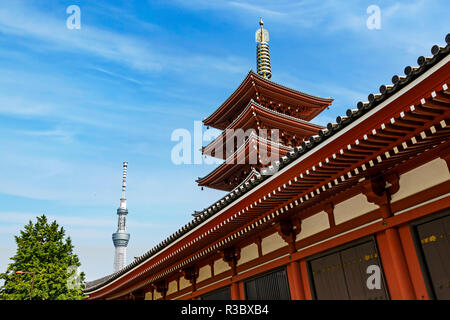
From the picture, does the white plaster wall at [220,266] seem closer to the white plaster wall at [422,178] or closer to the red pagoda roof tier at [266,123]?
the white plaster wall at [422,178]

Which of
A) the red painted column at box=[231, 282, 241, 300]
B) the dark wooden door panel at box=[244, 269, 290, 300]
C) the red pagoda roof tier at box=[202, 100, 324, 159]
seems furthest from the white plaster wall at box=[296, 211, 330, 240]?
the red pagoda roof tier at box=[202, 100, 324, 159]

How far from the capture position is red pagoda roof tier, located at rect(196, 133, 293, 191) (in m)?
17.5

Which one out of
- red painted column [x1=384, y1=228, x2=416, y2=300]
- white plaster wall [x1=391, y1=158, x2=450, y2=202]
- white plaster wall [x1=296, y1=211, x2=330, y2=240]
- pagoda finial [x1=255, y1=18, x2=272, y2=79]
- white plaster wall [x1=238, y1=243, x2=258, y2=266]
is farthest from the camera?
pagoda finial [x1=255, y1=18, x2=272, y2=79]

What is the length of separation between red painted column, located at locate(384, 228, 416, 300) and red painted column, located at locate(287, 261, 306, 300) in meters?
2.44

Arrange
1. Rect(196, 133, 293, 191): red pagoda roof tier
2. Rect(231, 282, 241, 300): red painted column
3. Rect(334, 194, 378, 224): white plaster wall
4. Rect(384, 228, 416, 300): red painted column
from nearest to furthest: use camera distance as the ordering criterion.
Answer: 1. Rect(384, 228, 416, 300): red painted column
2. Rect(334, 194, 378, 224): white plaster wall
3. Rect(231, 282, 241, 300): red painted column
4. Rect(196, 133, 293, 191): red pagoda roof tier

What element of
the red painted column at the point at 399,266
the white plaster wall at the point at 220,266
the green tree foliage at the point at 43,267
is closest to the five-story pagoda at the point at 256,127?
the white plaster wall at the point at 220,266

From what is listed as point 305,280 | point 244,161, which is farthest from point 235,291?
point 244,161

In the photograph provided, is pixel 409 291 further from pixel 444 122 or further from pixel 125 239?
pixel 125 239

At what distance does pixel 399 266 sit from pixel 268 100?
14.4m

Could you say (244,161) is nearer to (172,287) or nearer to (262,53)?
(172,287)

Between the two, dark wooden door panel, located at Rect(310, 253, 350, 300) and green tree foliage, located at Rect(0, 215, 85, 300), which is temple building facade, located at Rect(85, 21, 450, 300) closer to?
dark wooden door panel, located at Rect(310, 253, 350, 300)
